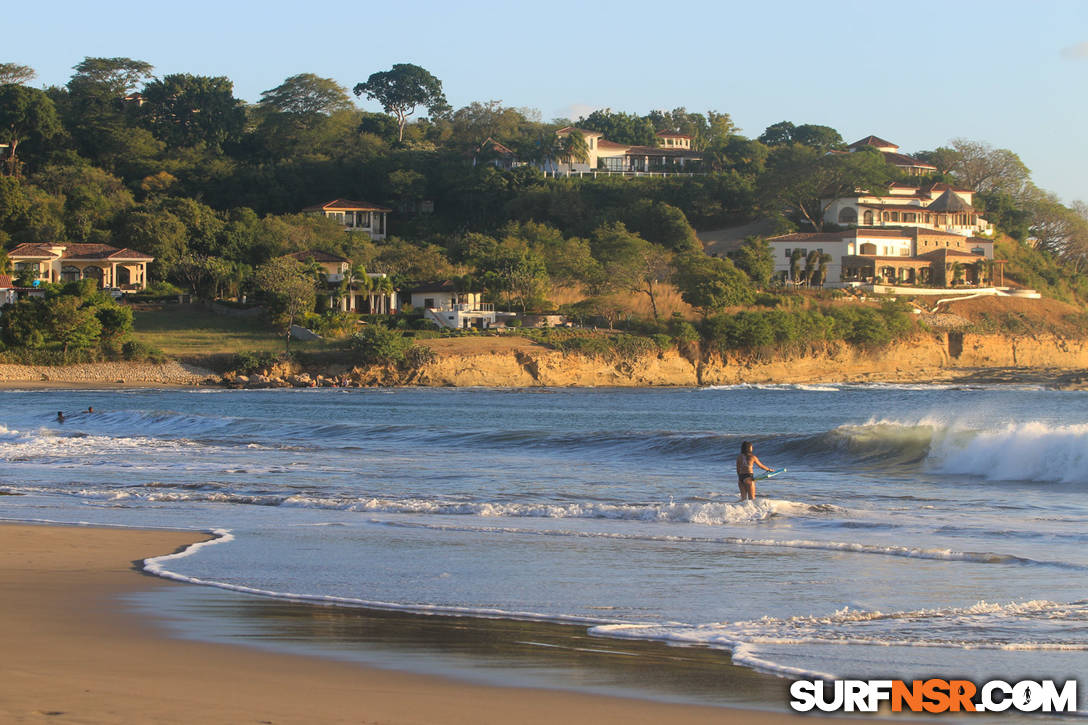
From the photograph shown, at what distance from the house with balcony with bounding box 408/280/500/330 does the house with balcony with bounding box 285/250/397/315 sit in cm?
205

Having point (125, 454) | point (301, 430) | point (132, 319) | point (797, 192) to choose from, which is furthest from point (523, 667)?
point (797, 192)

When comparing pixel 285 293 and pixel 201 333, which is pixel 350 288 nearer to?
pixel 285 293

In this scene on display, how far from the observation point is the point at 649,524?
15812 millimetres

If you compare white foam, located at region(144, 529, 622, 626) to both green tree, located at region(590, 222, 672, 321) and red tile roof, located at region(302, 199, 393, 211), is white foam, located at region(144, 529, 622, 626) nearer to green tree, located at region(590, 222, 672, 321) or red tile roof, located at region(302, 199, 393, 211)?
A: green tree, located at region(590, 222, 672, 321)

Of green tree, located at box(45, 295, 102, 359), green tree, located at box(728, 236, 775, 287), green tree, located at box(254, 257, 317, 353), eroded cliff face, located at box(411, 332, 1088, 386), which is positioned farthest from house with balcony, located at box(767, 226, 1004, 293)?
green tree, located at box(45, 295, 102, 359)

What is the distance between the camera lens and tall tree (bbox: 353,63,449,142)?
5394 inches

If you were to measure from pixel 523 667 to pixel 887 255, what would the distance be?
3555 inches

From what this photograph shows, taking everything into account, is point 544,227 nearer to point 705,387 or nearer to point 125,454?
point 705,387

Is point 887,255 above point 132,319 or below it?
above

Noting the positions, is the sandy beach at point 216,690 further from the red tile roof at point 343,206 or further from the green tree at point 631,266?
the red tile roof at point 343,206

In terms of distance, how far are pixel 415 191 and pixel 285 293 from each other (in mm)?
41476

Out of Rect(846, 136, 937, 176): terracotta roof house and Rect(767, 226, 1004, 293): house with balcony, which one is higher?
Rect(846, 136, 937, 176): terracotta roof house

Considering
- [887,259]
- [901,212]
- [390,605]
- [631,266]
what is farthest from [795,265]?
[390,605]

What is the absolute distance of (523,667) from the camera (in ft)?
25.2
